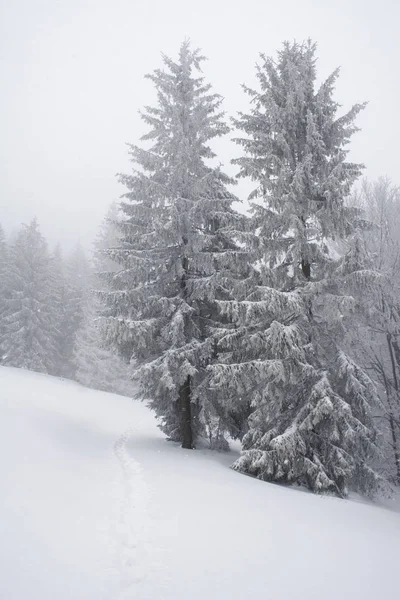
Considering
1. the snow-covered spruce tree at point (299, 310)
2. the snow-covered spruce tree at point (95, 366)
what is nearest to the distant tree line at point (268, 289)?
the snow-covered spruce tree at point (299, 310)

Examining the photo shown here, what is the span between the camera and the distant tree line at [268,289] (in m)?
9.64

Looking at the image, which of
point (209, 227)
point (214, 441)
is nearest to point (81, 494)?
point (214, 441)

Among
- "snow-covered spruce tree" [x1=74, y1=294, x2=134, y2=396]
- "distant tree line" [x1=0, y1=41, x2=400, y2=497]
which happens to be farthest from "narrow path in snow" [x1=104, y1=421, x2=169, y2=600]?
"snow-covered spruce tree" [x1=74, y1=294, x2=134, y2=396]

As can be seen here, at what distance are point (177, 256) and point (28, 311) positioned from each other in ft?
68.1

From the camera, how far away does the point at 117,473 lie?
→ 8.98 m

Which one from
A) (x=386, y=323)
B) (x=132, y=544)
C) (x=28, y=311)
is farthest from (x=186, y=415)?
(x=28, y=311)

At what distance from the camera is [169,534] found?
230 inches

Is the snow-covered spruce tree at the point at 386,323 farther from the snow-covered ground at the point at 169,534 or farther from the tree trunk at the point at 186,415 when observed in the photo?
the tree trunk at the point at 186,415

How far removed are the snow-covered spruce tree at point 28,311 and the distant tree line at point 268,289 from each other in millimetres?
19131

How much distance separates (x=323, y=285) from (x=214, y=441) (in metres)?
7.30

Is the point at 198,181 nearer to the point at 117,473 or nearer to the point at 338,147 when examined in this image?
the point at 338,147

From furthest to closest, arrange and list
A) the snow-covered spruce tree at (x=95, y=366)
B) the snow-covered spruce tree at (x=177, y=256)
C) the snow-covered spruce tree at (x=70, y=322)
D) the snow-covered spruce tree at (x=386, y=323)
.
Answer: the snow-covered spruce tree at (x=70, y=322) → the snow-covered spruce tree at (x=95, y=366) → the snow-covered spruce tree at (x=177, y=256) → the snow-covered spruce tree at (x=386, y=323)

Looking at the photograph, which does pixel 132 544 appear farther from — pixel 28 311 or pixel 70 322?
pixel 70 322

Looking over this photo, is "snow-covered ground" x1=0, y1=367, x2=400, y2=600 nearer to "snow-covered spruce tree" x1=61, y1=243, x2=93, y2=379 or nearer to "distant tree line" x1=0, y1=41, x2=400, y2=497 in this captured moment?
"distant tree line" x1=0, y1=41, x2=400, y2=497
